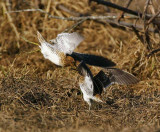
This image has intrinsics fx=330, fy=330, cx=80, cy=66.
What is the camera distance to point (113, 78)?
179 inches

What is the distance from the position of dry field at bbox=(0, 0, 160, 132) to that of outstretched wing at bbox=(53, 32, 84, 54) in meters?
0.64

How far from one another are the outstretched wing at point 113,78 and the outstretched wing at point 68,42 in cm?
71

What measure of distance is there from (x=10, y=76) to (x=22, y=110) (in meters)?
0.87

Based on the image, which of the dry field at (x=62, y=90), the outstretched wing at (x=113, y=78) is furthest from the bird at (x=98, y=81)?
the dry field at (x=62, y=90)

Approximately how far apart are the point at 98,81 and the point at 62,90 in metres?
0.52

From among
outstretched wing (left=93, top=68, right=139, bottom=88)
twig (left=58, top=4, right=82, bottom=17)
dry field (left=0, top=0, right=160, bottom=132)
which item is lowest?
dry field (left=0, top=0, right=160, bottom=132)

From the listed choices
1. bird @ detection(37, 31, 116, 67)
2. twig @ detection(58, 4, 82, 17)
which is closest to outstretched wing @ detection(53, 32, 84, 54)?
bird @ detection(37, 31, 116, 67)

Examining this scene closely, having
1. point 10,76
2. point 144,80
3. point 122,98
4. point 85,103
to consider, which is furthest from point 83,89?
point 144,80

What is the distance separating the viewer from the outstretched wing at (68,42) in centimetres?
404

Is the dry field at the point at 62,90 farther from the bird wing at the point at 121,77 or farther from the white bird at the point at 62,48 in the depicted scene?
the white bird at the point at 62,48

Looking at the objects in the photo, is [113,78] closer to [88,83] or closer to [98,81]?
[98,81]

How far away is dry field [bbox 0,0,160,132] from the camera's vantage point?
3575 millimetres

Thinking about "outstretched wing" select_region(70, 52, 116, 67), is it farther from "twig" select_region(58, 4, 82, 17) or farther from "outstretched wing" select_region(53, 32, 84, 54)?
"twig" select_region(58, 4, 82, 17)

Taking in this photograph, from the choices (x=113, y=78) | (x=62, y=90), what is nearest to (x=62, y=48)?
(x=62, y=90)
